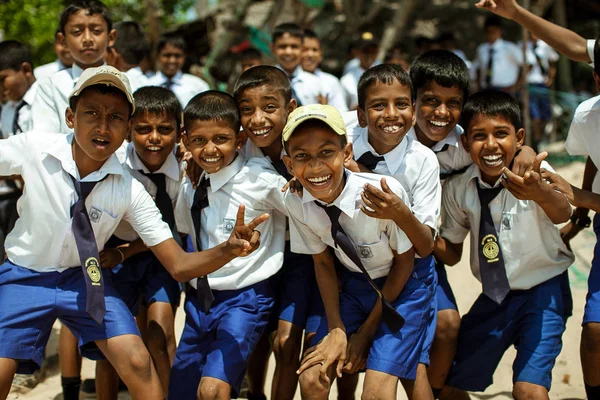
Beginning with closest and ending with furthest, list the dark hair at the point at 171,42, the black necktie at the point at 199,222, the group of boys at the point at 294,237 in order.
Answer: the group of boys at the point at 294,237
the black necktie at the point at 199,222
the dark hair at the point at 171,42

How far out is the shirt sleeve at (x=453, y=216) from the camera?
12.1ft

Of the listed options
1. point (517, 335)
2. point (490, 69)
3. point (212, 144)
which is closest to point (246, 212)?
point (212, 144)

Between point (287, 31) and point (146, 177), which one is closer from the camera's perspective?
point (146, 177)

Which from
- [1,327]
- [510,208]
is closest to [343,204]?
[510,208]

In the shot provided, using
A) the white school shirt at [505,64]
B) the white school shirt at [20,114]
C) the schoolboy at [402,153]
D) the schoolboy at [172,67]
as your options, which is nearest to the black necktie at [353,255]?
the schoolboy at [402,153]

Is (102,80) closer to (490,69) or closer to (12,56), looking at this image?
(12,56)

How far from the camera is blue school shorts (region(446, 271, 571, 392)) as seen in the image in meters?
3.39

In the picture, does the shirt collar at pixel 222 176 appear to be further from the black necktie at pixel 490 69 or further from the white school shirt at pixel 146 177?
the black necktie at pixel 490 69

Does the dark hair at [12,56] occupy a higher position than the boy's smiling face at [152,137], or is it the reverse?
the dark hair at [12,56]

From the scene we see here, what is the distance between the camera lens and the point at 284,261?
3783mm

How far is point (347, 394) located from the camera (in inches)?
155

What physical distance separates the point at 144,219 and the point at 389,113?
4.28 feet

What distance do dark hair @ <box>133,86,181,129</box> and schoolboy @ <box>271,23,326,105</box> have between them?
7.95 ft

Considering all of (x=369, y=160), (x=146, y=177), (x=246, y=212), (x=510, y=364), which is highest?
(x=369, y=160)
